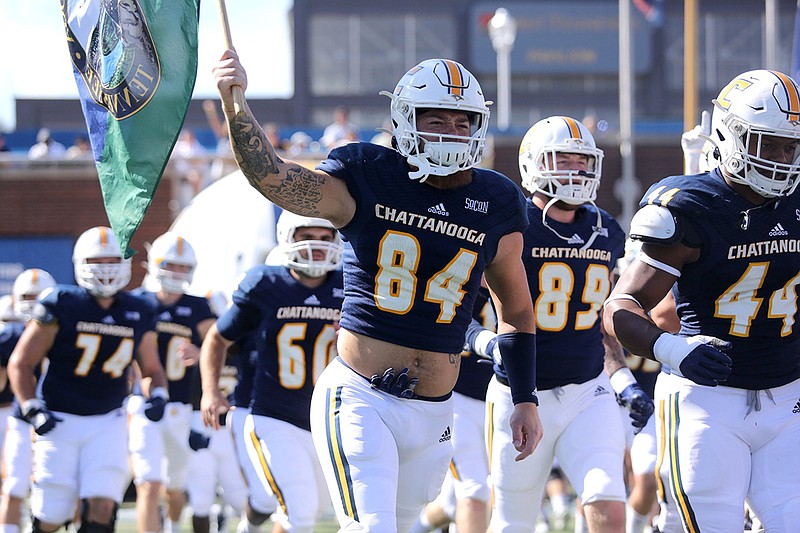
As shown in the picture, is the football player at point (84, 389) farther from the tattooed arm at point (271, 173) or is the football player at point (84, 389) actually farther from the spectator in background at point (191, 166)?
the spectator in background at point (191, 166)

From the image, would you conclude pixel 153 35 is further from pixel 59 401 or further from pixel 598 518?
pixel 59 401

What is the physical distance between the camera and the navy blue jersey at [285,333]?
22.3 ft

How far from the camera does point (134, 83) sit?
4.79 m

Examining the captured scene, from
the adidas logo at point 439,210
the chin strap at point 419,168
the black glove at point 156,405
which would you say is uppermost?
the chin strap at point 419,168

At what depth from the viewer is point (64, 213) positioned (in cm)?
1983

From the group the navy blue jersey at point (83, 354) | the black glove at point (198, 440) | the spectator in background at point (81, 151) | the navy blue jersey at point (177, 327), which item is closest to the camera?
the navy blue jersey at point (83, 354)

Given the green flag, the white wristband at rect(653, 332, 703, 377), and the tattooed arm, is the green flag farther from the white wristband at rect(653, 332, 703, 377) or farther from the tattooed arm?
the white wristband at rect(653, 332, 703, 377)

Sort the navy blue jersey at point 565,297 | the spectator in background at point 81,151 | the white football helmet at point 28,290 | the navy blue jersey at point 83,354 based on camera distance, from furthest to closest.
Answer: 1. the spectator in background at point 81,151
2. the white football helmet at point 28,290
3. the navy blue jersey at point 83,354
4. the navy blue jersey at point 565,297

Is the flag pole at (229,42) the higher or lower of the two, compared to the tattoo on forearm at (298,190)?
higher

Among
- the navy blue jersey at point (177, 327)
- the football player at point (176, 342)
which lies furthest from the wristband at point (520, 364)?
the navy blue jersey at point (177, 327)

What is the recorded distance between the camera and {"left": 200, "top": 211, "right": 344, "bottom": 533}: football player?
6.71 m

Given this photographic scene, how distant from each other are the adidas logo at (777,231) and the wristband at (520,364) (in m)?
0.96

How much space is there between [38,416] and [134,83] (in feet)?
10.8

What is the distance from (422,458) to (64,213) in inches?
630
